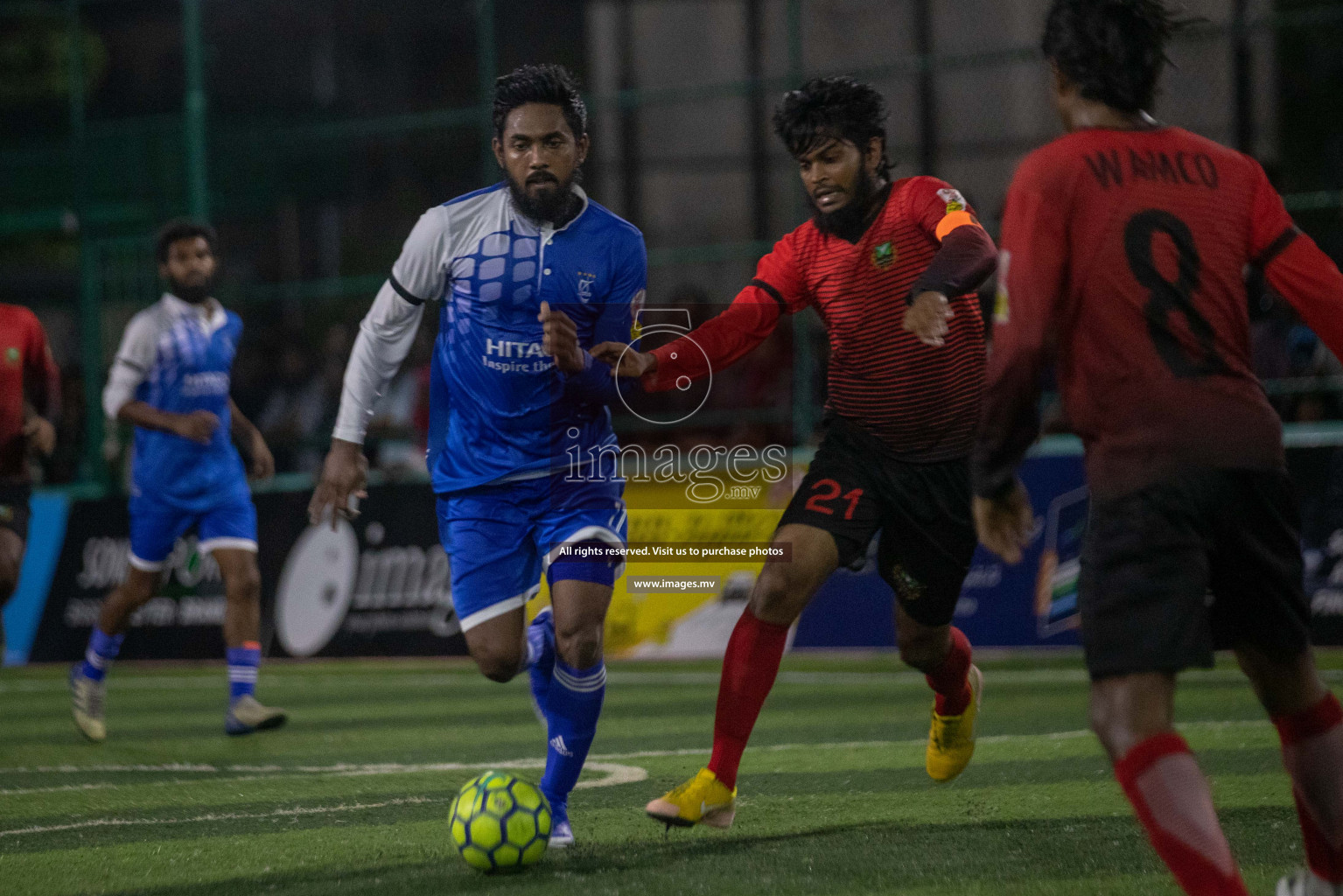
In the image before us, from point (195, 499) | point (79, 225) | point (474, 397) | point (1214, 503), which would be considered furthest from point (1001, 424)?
point (79, 225)

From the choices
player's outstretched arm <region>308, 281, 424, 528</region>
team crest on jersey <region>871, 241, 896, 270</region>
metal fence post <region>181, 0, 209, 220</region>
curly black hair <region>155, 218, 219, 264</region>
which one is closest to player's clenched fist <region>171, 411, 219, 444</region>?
curly black hair <region>155, 218, 219, 264</region>

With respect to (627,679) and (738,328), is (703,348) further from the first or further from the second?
(627,679)

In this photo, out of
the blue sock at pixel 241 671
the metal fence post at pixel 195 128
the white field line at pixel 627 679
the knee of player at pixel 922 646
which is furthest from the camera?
the metal fence post at pixel 195 128

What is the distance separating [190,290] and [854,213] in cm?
492

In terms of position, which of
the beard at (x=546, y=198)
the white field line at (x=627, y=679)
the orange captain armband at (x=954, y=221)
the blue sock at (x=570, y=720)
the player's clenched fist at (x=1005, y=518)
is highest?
the beard at (x=546, y=198)

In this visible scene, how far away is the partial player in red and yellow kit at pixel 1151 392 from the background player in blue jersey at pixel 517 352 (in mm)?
1943

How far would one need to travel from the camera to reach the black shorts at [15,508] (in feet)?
25.1

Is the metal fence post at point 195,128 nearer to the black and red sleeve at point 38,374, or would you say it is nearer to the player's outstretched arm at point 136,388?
the player's outstretched arm at point 136,388

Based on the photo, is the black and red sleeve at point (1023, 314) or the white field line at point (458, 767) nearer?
the black and red sleeve at point (1023, 314)

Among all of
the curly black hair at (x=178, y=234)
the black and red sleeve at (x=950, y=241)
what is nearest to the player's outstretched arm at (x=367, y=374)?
the black and red sleeve at (x=950, y=241)

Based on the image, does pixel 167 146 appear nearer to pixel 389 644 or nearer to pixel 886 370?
pixel 389 644

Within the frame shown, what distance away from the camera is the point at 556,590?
16.3ft

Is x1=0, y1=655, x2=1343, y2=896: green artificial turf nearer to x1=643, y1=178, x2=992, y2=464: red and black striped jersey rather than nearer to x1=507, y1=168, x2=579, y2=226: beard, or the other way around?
x1=643, y1=178, x2=992, y2=464: red and black striped jersey

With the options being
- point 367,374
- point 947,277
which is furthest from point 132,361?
point 947,277
